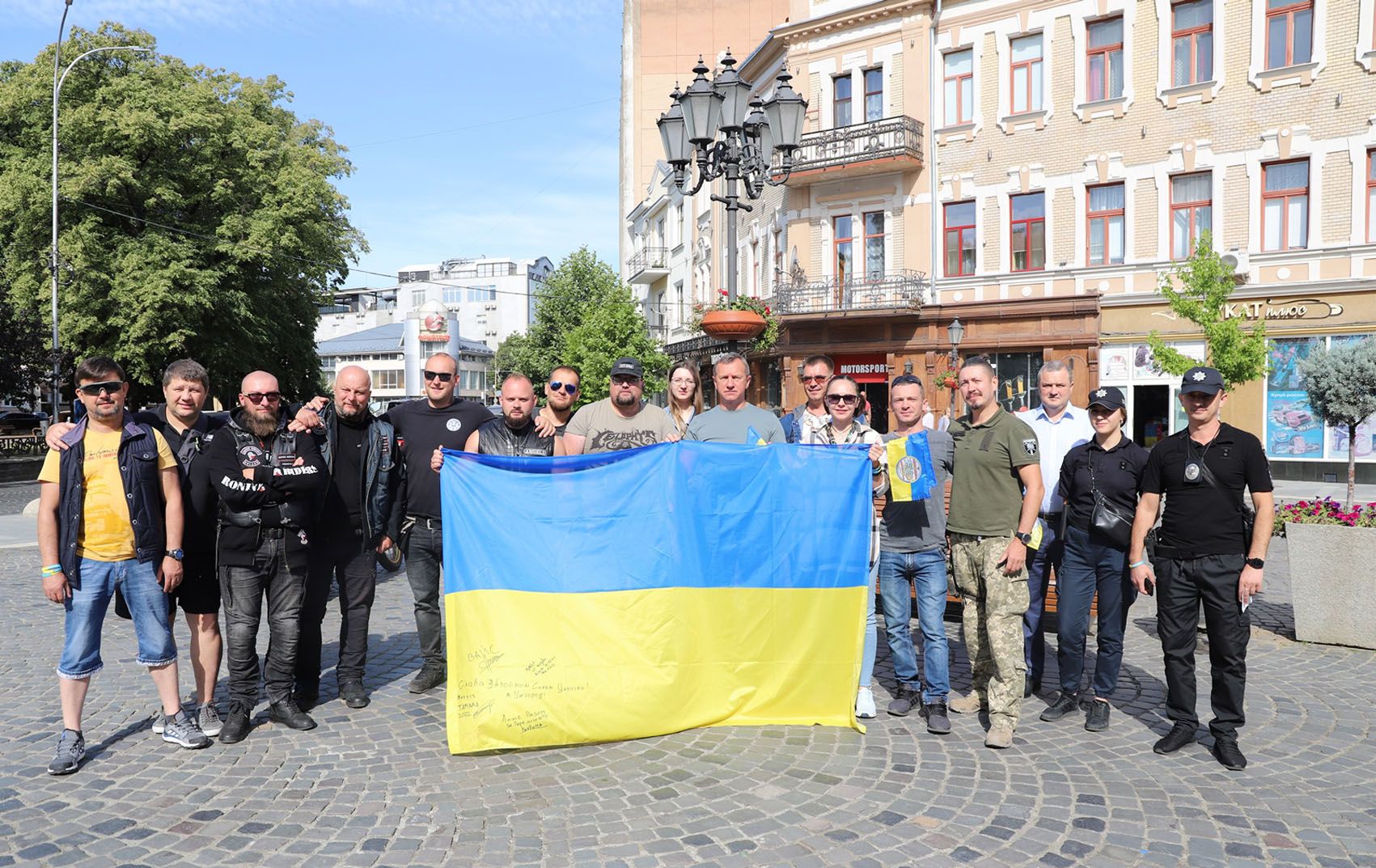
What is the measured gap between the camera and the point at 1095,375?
952 inches

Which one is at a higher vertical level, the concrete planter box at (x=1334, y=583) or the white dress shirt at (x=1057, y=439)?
the white dress shirt at (x=1057, y=439)

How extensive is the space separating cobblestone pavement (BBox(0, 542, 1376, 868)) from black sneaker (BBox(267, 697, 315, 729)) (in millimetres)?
55

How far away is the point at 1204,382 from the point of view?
500cm

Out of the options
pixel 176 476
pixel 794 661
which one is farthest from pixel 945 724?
pixel 176 476

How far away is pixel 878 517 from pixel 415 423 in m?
3.01

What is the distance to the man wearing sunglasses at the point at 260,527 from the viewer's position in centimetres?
512

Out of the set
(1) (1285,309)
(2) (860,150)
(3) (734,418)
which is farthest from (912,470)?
(2) (860,150)

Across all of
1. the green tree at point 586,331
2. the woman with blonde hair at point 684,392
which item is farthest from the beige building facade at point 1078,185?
the woman with blonde hair at point 684,392

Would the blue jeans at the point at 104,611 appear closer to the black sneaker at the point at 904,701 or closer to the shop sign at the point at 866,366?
the black sneaker at the point at 904,701

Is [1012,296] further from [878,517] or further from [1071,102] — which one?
[878,517]

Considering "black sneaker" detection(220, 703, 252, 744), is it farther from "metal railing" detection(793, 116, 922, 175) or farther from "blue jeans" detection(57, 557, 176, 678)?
"metal railing" detection(793, 116, 922, 175)

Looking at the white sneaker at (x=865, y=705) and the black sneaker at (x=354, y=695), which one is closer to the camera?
the white sneaker at (x=865, y=705)

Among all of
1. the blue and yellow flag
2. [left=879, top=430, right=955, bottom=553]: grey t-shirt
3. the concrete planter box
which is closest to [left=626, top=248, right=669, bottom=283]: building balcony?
the concrete planter box

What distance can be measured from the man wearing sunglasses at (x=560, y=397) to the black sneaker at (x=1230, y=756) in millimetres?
4106
